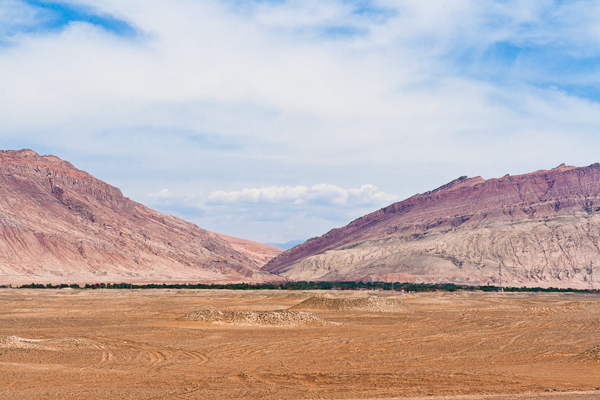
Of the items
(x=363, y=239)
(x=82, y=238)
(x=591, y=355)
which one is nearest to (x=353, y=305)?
(x=591, y=355)

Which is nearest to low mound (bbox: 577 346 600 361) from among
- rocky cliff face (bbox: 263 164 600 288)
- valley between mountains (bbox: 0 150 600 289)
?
valley between mountains (bbox: 0 150 600 289)

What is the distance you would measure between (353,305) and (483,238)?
300 feet

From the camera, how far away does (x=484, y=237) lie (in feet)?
440

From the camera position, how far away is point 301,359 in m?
22.5

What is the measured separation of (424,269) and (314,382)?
112 meters

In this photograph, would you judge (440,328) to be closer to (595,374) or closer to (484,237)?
(595,374)

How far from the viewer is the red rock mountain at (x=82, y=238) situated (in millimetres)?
113875

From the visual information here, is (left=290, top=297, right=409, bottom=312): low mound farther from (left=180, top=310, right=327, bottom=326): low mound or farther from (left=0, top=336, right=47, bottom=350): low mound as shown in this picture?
(left=0, top=336, right=47, bottom=350): low mound

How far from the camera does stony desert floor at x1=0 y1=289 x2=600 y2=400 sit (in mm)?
16688

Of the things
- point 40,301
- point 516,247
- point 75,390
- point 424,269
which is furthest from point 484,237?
point 75,390

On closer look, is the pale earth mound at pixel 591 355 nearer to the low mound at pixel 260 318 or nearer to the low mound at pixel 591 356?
the low mound at pixel 591 356

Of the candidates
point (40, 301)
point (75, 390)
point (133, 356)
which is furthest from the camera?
point (40, 301)

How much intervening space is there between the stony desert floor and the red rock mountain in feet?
255

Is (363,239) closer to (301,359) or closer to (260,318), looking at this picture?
(260,318)
